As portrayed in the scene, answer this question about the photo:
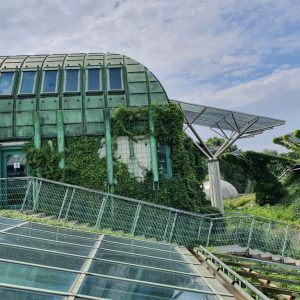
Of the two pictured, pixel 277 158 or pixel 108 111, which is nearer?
pixel 108 111

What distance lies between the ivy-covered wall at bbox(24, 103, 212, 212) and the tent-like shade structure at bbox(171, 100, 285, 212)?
4123mm

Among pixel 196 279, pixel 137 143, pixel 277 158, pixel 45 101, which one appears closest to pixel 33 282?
pixel 196 279

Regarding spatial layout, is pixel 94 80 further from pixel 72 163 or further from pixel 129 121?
pixel 72 163

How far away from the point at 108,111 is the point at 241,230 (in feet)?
22.9

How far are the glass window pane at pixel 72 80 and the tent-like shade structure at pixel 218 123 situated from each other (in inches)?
208

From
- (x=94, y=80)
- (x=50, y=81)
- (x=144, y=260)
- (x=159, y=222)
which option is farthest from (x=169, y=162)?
(x=144, y=260)

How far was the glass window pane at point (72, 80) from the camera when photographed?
1748cm

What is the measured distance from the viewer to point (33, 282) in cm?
424

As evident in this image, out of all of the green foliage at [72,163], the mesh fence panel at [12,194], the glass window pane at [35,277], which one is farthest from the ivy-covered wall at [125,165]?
the glass window pane at [35,277]

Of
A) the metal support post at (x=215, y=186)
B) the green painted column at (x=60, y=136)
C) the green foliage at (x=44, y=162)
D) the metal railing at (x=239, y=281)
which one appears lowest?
the metal railing at (x=239, y=281)

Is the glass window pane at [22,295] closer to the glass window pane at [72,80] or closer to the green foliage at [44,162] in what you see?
the green foliage at [44,162]

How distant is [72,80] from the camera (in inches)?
700

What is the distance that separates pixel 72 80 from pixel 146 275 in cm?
1364

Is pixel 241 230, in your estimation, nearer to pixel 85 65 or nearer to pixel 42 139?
pixel 42 139
